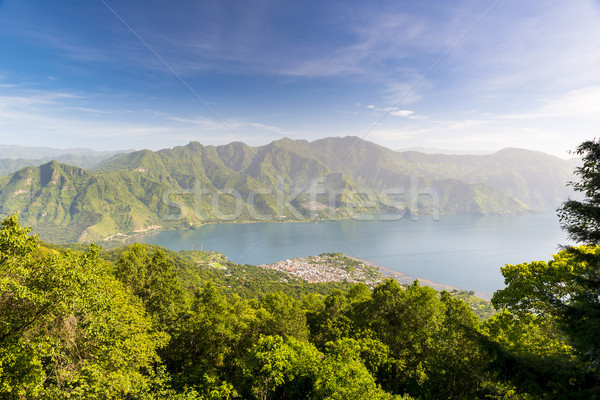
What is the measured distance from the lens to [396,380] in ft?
38.1

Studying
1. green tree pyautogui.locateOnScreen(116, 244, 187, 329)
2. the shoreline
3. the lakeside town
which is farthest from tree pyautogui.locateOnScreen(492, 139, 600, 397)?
the lakeside town

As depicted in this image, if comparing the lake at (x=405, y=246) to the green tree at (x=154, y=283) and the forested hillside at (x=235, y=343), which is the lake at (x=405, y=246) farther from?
the green tree at (x=154, y=283)

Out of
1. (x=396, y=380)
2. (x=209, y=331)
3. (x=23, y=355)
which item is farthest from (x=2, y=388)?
(x=396, y=380)

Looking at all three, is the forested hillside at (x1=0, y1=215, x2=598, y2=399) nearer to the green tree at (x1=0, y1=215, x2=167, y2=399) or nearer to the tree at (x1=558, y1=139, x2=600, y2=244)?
the green tree at (x1=0, y1=215, x2=167, y2=399)

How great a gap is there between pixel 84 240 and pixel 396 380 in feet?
796

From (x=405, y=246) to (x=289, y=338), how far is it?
131 m

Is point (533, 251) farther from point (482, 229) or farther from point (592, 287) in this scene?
point (592, 287)

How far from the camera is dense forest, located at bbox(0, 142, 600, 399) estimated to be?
4656 millimetres

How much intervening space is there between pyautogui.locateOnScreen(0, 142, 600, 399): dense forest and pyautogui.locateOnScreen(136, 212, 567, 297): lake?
7737cm

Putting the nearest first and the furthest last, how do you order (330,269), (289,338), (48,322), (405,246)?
1. (48,322)
2. (289,338)
3. (330,269)
4. (405,246)

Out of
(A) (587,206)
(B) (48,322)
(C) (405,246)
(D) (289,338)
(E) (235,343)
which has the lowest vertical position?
(C) (405,246)

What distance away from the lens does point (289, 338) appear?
36.1ft

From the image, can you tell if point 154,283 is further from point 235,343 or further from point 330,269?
point 330,269

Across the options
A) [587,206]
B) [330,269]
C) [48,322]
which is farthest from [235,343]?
[330,269]
